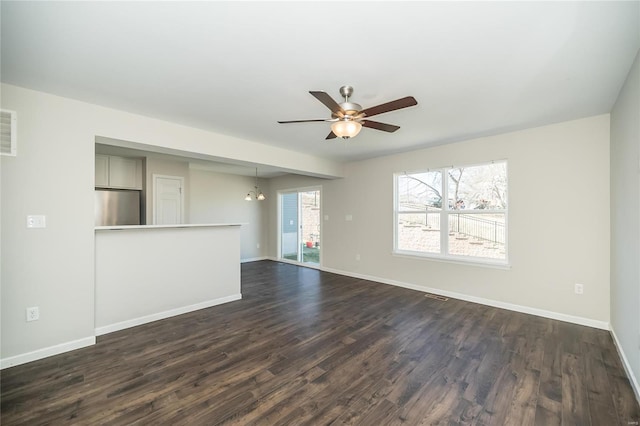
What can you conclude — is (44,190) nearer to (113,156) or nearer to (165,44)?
(165,44)

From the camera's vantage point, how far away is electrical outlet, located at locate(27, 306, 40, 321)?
8.22 feet

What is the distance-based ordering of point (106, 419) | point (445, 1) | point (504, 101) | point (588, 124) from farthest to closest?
1. point (588, 124)
2. point (504, 101)
3. point (106, 419)
4. point (445, 1)

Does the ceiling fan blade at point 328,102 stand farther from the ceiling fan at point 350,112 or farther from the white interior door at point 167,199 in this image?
the white interior door at point 167,199

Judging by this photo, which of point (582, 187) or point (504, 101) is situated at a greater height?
point (504, 101)

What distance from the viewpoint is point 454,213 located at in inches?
176

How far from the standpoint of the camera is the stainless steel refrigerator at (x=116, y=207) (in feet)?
16.1

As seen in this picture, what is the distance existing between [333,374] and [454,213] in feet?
10.9

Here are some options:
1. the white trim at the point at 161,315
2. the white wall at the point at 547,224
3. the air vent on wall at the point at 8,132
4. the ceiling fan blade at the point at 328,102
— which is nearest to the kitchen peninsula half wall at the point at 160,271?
the white trim at the point at 161,315

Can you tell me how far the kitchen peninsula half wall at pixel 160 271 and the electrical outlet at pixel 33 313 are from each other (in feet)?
1.60

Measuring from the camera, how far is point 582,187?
3301mm

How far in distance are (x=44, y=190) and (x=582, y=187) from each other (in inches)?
232

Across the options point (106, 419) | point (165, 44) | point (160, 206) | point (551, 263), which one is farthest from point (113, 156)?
point (551, 263)

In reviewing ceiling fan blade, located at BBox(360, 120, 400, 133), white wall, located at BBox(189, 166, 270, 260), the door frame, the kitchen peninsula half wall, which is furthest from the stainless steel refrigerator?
ceiling fan blade, located at BBox(360, 120, 400, 133)

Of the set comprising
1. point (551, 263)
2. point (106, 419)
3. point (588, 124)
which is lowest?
point (106, 419)
